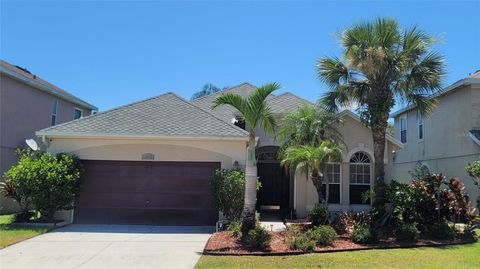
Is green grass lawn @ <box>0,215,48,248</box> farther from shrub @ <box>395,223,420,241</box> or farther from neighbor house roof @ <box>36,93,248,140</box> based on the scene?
shrub @ <box>395,223,420,241</box>

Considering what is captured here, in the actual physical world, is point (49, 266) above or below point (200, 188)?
below

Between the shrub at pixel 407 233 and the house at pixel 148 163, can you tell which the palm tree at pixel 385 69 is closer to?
the shrub at pixel 407 233

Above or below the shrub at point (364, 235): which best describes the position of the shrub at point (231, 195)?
above

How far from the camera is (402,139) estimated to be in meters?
25.5

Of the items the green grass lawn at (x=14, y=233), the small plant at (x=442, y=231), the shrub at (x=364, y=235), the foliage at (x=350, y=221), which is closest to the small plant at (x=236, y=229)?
the shrub at (x=364, y=235)

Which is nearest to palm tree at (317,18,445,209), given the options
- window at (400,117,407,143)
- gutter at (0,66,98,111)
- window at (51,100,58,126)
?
window at (400,117,407,143)

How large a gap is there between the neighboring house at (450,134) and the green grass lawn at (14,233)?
13297mm

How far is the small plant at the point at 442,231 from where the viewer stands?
1148cm

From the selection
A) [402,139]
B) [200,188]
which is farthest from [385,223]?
[402,139]

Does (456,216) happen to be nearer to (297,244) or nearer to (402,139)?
(297,244)

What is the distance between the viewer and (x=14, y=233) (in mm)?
12070

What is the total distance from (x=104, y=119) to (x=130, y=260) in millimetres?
7637

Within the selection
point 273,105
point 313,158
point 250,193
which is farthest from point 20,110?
point 313,158

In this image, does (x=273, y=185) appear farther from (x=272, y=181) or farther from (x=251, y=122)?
(x=251, y=122)
